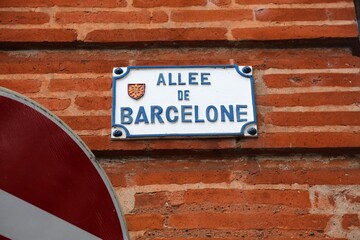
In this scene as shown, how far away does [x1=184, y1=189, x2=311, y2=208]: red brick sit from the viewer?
1.74 meters

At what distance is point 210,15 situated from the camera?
208cm

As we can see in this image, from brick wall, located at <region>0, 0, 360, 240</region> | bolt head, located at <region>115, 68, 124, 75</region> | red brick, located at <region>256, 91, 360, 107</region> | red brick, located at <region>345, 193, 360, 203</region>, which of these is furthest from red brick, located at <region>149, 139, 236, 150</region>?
red brick, located at <region>345, 193, 360, 203</region>

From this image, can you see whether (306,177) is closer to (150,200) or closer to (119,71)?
(150,200)

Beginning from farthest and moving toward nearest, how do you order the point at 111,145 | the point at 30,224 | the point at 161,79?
the point at 161,79, the point at 111,145, the point at 30,224

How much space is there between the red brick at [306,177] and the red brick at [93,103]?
589 mm

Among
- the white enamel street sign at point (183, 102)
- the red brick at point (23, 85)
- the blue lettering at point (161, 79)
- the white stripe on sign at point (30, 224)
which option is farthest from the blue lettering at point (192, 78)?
the white stripe on sign at point (30, 224)

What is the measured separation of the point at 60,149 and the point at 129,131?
0.58 metres

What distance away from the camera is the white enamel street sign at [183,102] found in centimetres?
183

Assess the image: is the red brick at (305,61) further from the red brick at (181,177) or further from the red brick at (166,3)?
the red brick at (181,177)

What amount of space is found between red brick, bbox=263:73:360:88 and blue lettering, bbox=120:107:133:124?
1.77 feet

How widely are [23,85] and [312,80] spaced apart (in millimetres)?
1115

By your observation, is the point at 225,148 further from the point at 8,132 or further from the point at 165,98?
the point at 8,132

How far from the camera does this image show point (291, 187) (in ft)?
5.79

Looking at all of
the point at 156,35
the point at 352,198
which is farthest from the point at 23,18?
the point at 352,198
